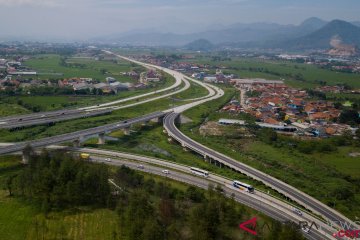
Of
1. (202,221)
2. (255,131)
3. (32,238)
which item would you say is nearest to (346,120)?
(255,131)

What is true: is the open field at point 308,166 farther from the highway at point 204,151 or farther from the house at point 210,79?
the house at point 210,79

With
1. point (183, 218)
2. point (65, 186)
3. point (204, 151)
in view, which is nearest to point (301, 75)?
point (204, 151)

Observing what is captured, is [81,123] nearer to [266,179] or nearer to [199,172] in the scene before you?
[199,172]

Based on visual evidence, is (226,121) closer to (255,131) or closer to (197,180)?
(255,131)

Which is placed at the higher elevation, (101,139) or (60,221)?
(60,221)

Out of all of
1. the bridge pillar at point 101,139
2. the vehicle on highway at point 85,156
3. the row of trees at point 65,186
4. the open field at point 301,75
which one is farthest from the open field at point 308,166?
the open field at point 301,75

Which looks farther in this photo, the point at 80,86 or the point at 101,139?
the point at 80,86
